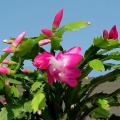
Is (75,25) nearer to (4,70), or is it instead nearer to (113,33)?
(113,33)

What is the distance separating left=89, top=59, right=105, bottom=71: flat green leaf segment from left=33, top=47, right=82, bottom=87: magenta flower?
20cm

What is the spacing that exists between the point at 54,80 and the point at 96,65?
0.42 m

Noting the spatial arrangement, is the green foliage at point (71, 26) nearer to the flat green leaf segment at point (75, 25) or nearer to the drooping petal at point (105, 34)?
the flat green leaf segment at point (75, 25)

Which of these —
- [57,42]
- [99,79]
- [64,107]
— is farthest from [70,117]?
[57,42]

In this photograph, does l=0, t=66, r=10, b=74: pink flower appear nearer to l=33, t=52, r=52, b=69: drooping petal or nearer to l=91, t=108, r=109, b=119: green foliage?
l=33, t=52, r=52, b=69: drooping petal

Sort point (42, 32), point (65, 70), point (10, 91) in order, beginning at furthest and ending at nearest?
point (10, 91) < point (42, 32) < point (65, 70)

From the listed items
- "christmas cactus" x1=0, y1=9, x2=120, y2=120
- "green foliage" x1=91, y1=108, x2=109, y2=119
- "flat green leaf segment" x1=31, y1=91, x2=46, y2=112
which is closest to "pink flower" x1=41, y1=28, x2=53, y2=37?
"christmas cactus" x1=0, y1=9, x2=120, y2=120

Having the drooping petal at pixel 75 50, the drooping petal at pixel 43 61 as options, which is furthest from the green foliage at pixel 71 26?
the drooping petal at pixel 43 61

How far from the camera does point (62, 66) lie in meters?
2.97

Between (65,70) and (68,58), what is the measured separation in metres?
0.09

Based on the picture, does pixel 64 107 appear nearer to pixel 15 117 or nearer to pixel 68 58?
pixel 15 117

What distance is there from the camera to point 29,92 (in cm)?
361

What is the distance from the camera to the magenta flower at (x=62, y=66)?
297cm

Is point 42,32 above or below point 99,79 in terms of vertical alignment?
above
